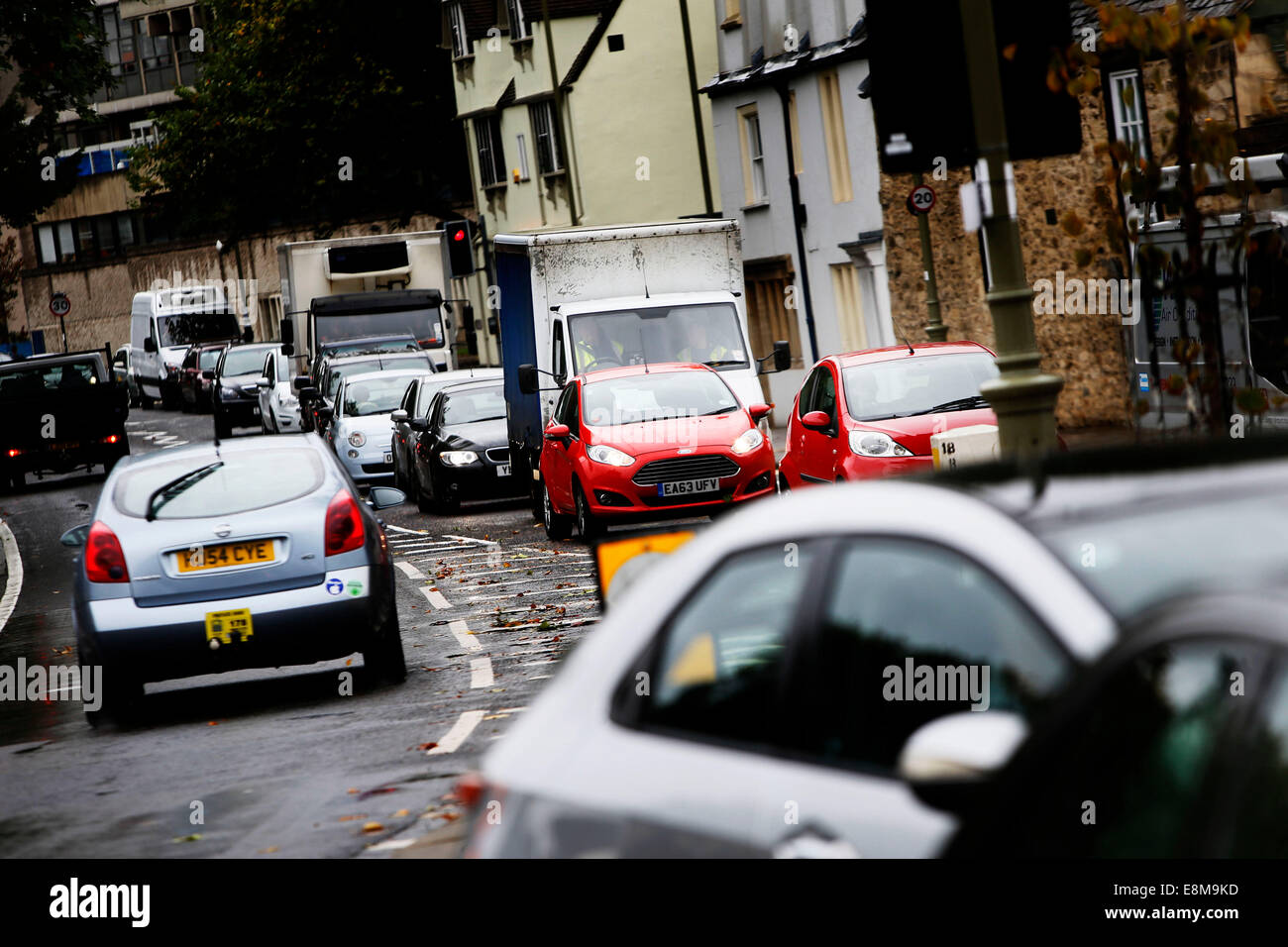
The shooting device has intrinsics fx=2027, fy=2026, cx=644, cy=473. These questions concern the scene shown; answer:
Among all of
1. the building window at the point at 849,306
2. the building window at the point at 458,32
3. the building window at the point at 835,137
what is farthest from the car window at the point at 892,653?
the building window at the point at 458,32

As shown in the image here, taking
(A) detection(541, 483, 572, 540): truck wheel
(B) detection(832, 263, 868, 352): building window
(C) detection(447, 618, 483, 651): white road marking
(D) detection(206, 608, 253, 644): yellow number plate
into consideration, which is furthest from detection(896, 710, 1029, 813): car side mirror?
(B) detection(832, 263, 868, 352): building window

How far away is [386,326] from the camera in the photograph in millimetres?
37562

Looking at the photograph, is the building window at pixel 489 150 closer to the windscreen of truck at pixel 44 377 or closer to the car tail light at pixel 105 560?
the windscreen of truck at pixel 44 377

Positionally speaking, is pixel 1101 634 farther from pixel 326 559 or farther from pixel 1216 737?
pixel 326 559

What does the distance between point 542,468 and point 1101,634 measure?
18.6 m

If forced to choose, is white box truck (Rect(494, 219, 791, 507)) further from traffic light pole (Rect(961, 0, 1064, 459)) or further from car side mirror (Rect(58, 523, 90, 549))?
traffic light pole (Rect(961, 0, 1064, 459))

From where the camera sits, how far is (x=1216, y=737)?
2758 millimetres

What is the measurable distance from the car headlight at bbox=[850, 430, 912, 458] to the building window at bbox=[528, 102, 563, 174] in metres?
36.3

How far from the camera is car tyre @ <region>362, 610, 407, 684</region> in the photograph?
12.2m

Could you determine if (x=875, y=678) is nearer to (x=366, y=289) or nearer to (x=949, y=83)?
(x=949, y=83)

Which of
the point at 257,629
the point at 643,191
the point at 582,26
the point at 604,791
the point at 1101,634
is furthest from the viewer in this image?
the point at 582,26

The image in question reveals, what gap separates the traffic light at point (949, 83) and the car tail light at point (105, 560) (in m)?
5.25

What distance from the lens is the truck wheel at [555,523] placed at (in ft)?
69.3
